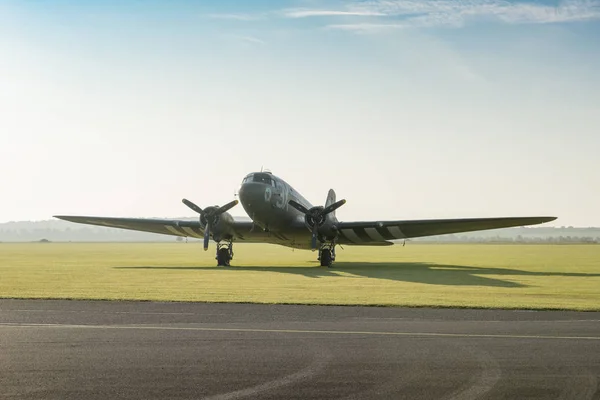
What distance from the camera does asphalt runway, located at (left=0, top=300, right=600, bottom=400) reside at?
8.12m

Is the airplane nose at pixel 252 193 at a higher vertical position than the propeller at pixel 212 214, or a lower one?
higher

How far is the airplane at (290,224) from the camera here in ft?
129

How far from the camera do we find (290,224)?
41281 millimetres

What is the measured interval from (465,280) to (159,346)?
63.6ft

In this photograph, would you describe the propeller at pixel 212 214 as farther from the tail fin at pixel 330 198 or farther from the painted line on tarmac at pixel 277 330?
the painted line on tarmac at pixel 277 330

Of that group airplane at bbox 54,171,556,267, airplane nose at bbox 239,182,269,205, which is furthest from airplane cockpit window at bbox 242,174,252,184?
airplane nose at bbox 239,182,269,205

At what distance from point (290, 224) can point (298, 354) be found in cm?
3071

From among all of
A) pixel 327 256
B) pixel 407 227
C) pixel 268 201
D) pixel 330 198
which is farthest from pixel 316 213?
pixel 407 227

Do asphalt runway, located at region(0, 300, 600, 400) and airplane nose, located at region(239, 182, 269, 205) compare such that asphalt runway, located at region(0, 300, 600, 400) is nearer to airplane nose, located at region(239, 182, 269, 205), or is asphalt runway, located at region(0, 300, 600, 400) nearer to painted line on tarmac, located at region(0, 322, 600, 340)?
painted line on tarmac, located at region(0, 322, 600, 340)

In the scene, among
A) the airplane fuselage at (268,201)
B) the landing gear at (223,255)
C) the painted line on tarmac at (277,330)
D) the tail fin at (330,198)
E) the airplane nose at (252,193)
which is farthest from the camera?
the tail fin at (330,198)

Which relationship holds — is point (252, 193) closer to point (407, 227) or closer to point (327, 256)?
point (327, 256)

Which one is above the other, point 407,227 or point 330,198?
point 330,198

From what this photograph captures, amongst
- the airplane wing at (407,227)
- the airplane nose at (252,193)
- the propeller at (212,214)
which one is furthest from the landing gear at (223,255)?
the airplane wing at (407,227)

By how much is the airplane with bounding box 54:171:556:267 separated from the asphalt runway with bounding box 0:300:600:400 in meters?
22.7
